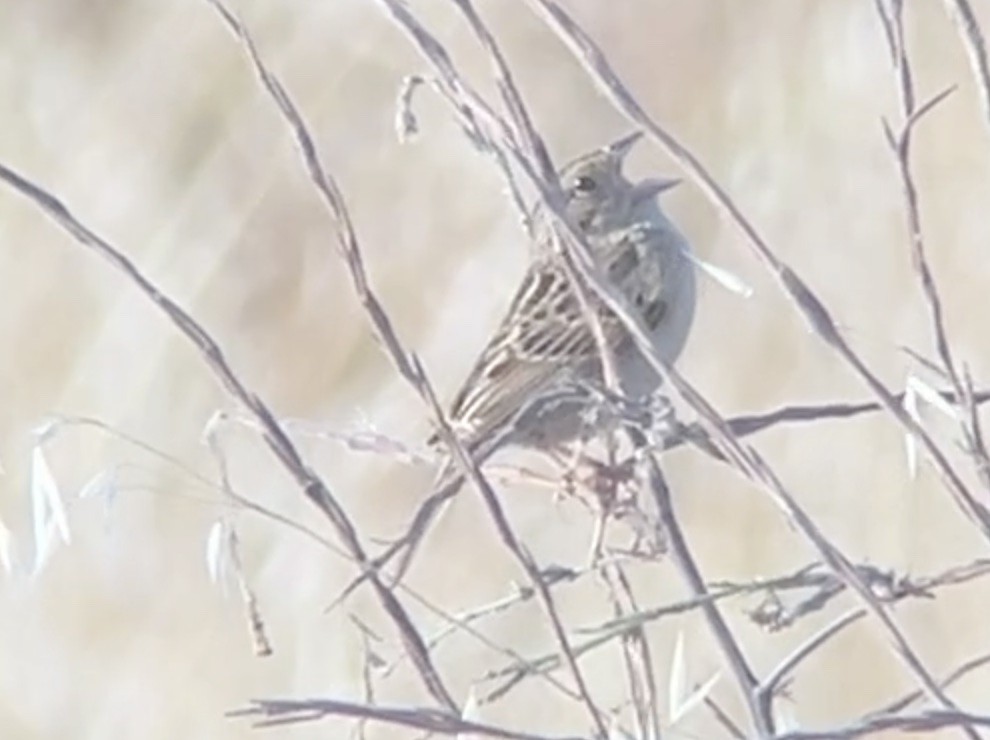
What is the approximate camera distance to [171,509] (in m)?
3.30

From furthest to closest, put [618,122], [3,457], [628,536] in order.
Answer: [3,457], [618,122], [628,536]

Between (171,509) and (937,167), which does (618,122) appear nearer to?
(937,167)

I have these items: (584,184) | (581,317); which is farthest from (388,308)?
(581,317)

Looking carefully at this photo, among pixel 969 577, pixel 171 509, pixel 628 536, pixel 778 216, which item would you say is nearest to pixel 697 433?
pixel 969 577

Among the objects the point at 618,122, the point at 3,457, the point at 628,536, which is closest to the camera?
the point at 628,536

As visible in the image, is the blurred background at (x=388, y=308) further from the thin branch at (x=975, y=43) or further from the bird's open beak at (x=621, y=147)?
the thin branch at (x=975, y=43)

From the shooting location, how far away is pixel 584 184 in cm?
246

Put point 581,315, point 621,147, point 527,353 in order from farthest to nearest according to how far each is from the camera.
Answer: point 621,147 < point 527,353 < point 581,315

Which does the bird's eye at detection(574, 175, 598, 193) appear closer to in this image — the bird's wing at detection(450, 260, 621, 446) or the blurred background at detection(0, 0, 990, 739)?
the bird's wing at detection(450, 260, 621, 446)

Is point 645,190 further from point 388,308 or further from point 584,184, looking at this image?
point 388,308

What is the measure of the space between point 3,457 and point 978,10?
1.29 metres

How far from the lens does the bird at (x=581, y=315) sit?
1990 millimetres

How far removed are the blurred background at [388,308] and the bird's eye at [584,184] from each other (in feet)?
1.28

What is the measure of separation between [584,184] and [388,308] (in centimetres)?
66
